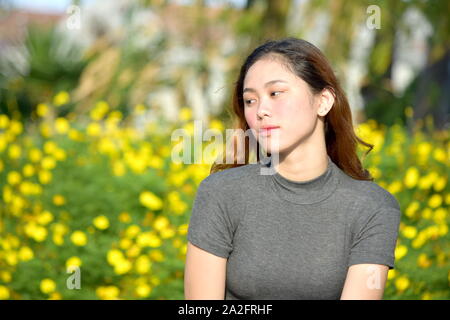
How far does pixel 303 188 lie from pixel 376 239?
0.81 feet

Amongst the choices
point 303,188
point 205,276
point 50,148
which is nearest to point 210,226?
point 205,276

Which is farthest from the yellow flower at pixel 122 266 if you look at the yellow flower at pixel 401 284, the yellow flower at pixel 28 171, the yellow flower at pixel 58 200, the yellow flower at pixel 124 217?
the yellow flower at pixel 28 171

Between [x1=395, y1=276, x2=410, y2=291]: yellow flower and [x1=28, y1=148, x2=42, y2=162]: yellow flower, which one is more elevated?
[x1=28, y1=148, x2=42, y2=162]: yellow flower

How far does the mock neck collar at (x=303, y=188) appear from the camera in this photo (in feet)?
6.36

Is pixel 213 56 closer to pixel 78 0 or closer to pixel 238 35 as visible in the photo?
pixel 238 35

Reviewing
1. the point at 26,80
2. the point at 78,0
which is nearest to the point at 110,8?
the point at 26,80

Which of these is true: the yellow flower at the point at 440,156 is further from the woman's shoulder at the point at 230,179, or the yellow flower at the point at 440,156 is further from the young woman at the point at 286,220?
the woman's shoulder at the point at 230,179

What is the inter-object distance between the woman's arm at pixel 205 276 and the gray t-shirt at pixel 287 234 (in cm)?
2

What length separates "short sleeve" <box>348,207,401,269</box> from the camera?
73.2 inches

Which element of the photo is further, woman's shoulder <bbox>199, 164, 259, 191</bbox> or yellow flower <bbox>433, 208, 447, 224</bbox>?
yellow flower <bbox>433, 208, 447, 224</bbox>

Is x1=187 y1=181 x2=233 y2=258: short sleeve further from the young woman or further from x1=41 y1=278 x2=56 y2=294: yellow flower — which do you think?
x1=41 y1=278 x2=56 y2=294: yellow flower

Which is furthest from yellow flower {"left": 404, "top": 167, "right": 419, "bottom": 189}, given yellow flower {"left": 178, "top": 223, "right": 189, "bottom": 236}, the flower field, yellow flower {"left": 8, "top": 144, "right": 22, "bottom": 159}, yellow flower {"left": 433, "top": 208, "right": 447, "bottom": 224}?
yellow flower {"left": 8, "top": 144, "right": 22, "bottom": 159}

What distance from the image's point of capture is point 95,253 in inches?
133

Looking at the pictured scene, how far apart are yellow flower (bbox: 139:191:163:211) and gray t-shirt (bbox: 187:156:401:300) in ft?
6.11
